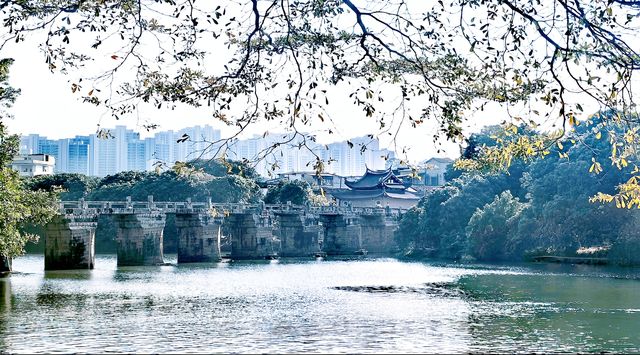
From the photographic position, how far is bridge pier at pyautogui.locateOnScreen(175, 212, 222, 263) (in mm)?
78250

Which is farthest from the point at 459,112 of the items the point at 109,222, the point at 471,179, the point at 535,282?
the point at 109,222

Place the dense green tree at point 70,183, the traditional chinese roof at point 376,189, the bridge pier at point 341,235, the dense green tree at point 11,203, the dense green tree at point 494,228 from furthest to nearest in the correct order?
the traditional chinese roof at point 376,189 < the bridge pier at point 341,235 < the dense green tree at point 70,183 < the dense green tree at point 494,228 < the dense green tree at point 11,203

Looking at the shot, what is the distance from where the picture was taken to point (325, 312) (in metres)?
33.4

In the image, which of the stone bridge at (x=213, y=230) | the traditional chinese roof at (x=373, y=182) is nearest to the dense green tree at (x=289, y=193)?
the stone bridge at (x=213, y=230)

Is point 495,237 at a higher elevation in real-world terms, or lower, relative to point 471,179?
lower

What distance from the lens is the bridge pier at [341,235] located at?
323ft

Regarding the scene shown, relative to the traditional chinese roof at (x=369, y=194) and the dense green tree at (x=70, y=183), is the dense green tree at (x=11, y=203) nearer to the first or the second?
the dense green tree at (x=70, y=183)

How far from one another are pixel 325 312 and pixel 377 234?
226 ft

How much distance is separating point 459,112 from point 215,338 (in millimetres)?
14150

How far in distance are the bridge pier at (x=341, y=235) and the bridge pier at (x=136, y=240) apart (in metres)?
30.3

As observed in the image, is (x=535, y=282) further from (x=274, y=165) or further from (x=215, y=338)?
(x=274, y=165)

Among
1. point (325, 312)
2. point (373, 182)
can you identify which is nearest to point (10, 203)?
point (325, 312)

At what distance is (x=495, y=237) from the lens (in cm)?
7125

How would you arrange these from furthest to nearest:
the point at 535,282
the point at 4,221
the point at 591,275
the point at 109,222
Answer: the point at 109,222 < the point at 591,275 < the point at 535,282 < the point at 4,221
